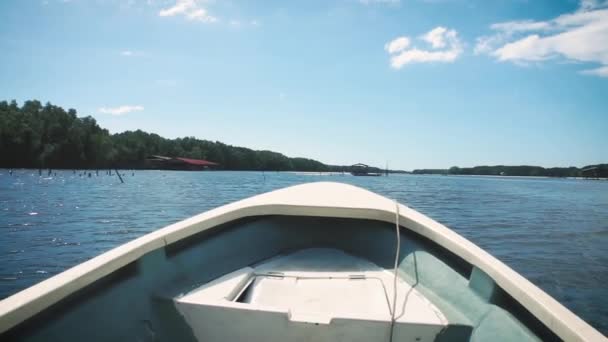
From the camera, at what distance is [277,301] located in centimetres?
207

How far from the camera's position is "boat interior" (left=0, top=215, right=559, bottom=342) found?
4.90 feet

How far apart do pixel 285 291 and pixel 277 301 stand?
16 centimetres

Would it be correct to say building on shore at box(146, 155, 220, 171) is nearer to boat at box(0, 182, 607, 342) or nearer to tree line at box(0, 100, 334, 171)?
tree line at box(0, 100, 334, 171)

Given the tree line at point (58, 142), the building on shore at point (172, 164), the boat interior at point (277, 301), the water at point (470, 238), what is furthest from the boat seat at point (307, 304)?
the building on shore at point (172, 164)

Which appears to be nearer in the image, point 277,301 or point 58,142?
point 277,301

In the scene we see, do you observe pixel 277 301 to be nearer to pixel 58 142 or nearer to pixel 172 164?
pixel 58 142

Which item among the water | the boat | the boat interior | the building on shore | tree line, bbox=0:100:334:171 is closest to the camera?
the boat

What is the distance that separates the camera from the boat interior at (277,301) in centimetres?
149

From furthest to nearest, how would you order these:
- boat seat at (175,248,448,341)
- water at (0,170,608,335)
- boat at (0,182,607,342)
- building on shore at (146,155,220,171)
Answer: building on shore at (146,155,220,171)
water at (0,170,608,335)
boat seat at (175,248,448,341)
boat at (0,182,607,342)

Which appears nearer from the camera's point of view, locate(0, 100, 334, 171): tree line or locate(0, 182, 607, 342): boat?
locate(0, 182, 607, 342): boat

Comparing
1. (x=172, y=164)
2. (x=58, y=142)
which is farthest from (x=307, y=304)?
(x=172, y=164)

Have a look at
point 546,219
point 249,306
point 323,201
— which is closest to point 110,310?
point 249,306

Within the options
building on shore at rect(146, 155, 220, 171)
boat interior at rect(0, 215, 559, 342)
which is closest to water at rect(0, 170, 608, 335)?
boat interior at rect(0, 215, 559, 342)

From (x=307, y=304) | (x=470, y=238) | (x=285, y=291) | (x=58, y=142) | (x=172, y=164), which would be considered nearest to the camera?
(x=307, y=304)
